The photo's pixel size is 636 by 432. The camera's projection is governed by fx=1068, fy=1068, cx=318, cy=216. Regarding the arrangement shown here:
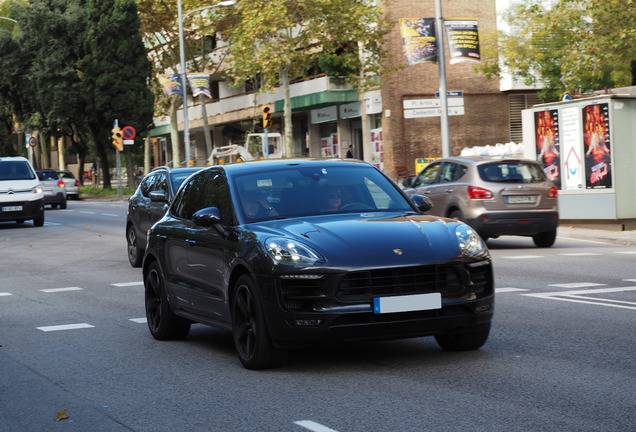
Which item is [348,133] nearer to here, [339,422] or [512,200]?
[512,200]

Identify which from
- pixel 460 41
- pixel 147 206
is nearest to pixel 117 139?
pixel 460 41

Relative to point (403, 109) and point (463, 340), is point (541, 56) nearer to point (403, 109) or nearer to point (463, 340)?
point (403, 109)

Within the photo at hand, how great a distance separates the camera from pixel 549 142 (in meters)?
23.9

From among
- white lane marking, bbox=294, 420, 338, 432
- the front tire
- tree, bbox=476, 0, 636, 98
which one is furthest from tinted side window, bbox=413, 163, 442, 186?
tree, bbox=476, 0, 636, 98

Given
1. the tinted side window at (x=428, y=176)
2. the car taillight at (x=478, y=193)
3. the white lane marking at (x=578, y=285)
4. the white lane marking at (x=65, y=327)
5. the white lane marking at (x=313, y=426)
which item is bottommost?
the white lane marking at (x=578, y=285)

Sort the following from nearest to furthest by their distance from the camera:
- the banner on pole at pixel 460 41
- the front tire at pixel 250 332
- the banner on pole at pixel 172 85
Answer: the front tire at pixel 250 332, the banner on pole at pixel 460 41, the banner on pole at pixel 172 85

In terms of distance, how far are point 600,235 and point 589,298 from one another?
10.00 meters

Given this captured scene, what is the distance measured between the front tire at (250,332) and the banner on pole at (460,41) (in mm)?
19809

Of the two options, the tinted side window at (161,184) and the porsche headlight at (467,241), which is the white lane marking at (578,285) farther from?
the tinted side window at (161,184)

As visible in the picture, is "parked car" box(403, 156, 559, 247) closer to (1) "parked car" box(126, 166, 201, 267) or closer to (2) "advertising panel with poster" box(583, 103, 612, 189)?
(2) "advertising panel with poster" box(583, 103, 612, 189)

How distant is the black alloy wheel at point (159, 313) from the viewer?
9.35m

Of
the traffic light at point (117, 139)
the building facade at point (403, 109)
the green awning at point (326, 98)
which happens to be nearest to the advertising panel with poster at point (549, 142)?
the building facade at point (403, 109)

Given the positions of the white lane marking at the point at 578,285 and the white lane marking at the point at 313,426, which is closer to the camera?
the white lane marking at the point at 313,426

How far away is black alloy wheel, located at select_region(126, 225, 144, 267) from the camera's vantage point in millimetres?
17216
